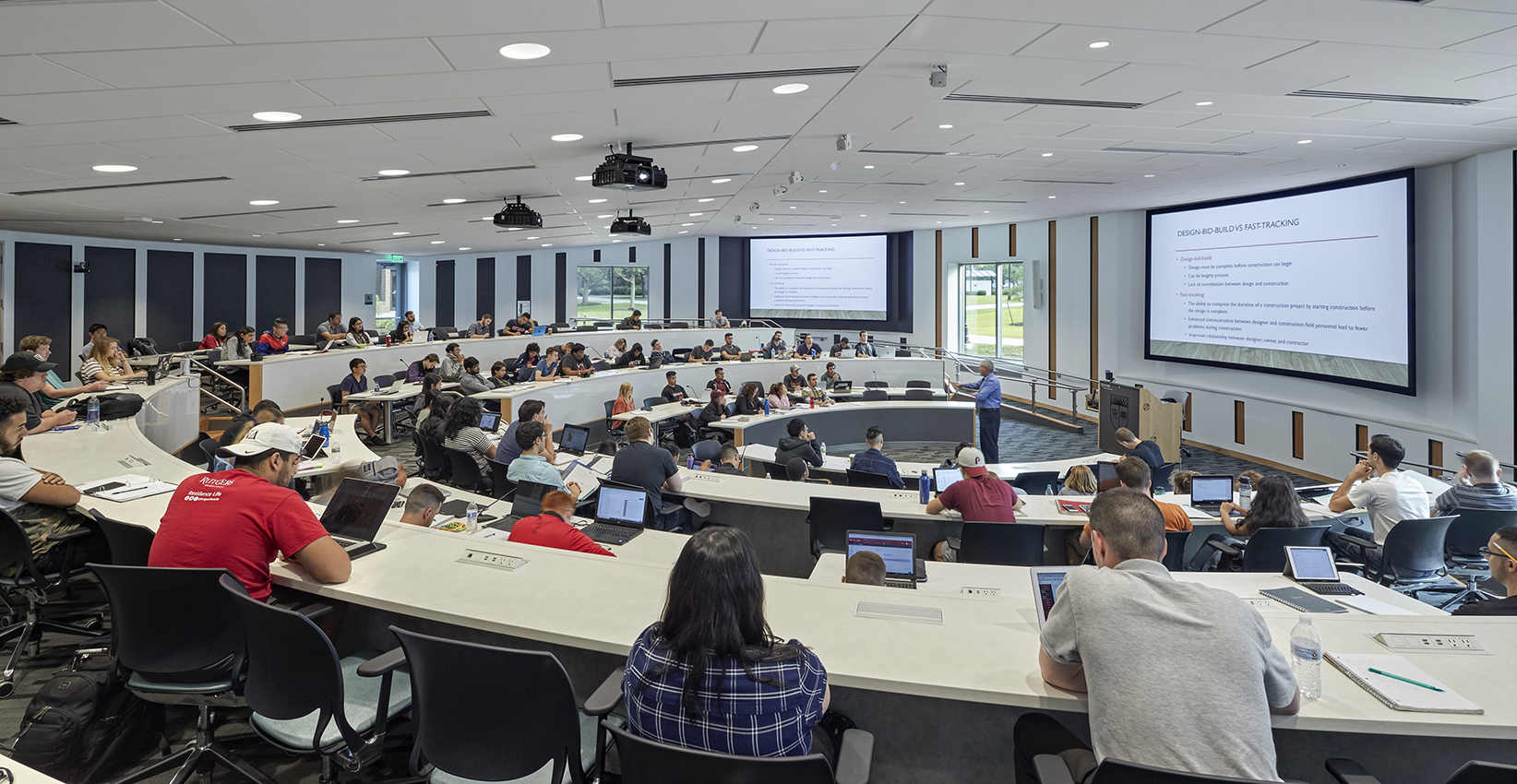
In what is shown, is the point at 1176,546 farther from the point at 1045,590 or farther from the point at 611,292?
the point at 611,292

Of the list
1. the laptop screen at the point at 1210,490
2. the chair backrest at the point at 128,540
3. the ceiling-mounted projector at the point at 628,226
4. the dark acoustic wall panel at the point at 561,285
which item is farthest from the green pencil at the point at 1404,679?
the dark acoustic wall panel at the point at 561,285

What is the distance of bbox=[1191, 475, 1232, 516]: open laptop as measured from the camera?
5.51 meters

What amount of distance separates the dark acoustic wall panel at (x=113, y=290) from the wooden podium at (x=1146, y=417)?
18.2 m

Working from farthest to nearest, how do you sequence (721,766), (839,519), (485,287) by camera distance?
(485,287) → (839,519) → (721,766)

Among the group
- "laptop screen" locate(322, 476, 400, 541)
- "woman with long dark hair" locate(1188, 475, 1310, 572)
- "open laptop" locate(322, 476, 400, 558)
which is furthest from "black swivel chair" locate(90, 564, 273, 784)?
"woman with long dark hair" locate(1188, 475, 1310, 572)

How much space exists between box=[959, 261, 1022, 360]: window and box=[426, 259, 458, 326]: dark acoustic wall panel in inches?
560

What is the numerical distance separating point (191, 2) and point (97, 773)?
2.84 meters

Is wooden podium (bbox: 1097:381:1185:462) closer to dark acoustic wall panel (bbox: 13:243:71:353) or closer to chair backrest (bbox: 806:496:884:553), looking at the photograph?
chair backrest (bbox: 806:496:884:553)

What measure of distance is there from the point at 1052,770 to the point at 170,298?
64.5 feet

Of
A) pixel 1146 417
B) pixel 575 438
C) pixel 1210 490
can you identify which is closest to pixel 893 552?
pixel 1210 490

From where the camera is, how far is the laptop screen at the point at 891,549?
132 inches

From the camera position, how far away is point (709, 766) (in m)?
1.63

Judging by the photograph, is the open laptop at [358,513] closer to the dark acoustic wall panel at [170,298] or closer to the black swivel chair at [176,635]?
the black swivel chair at [176,635]


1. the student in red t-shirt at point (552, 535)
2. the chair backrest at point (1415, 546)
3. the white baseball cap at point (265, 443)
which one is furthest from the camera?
the chair backrest at point (1415, 546)
